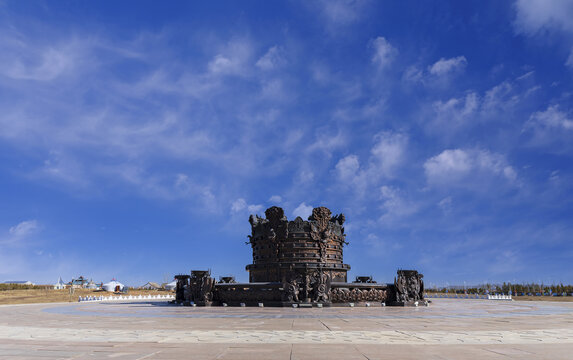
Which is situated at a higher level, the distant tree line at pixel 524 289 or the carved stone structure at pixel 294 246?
the carved stone structure at pixel 294 246

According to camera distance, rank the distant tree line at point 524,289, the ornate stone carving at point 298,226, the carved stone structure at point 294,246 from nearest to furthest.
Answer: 1. the carved stone structure at point 294,246
2. the ornate stone carving at point 298,226
3. the distant tree line at point 524,289

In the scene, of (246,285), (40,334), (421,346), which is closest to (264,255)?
(246,285)

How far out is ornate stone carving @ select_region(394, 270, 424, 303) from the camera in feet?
130

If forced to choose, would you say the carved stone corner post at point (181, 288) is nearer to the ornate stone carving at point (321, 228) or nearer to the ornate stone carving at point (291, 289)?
the ornate stone carving at point (291, 289)

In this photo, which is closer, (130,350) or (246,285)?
(130,350)

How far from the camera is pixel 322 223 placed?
52.2 m

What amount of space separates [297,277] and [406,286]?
12.4 metres

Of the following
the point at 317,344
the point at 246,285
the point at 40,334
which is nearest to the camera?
the point at 317,344

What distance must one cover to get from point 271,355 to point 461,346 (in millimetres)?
5637

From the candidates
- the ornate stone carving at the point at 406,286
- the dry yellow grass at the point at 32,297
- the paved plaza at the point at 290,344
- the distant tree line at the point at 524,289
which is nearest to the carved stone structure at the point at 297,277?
the ornate stone carving at the point at 406,286

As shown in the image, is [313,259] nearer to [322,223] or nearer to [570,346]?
[322,223]

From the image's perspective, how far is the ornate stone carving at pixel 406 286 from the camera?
1555 inches

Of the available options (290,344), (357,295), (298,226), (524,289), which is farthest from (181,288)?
(524,289)

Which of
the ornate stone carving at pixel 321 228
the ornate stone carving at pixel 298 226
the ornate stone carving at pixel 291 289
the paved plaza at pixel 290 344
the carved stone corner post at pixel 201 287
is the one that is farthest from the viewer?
the ornate stone carving at pixel 298 226
